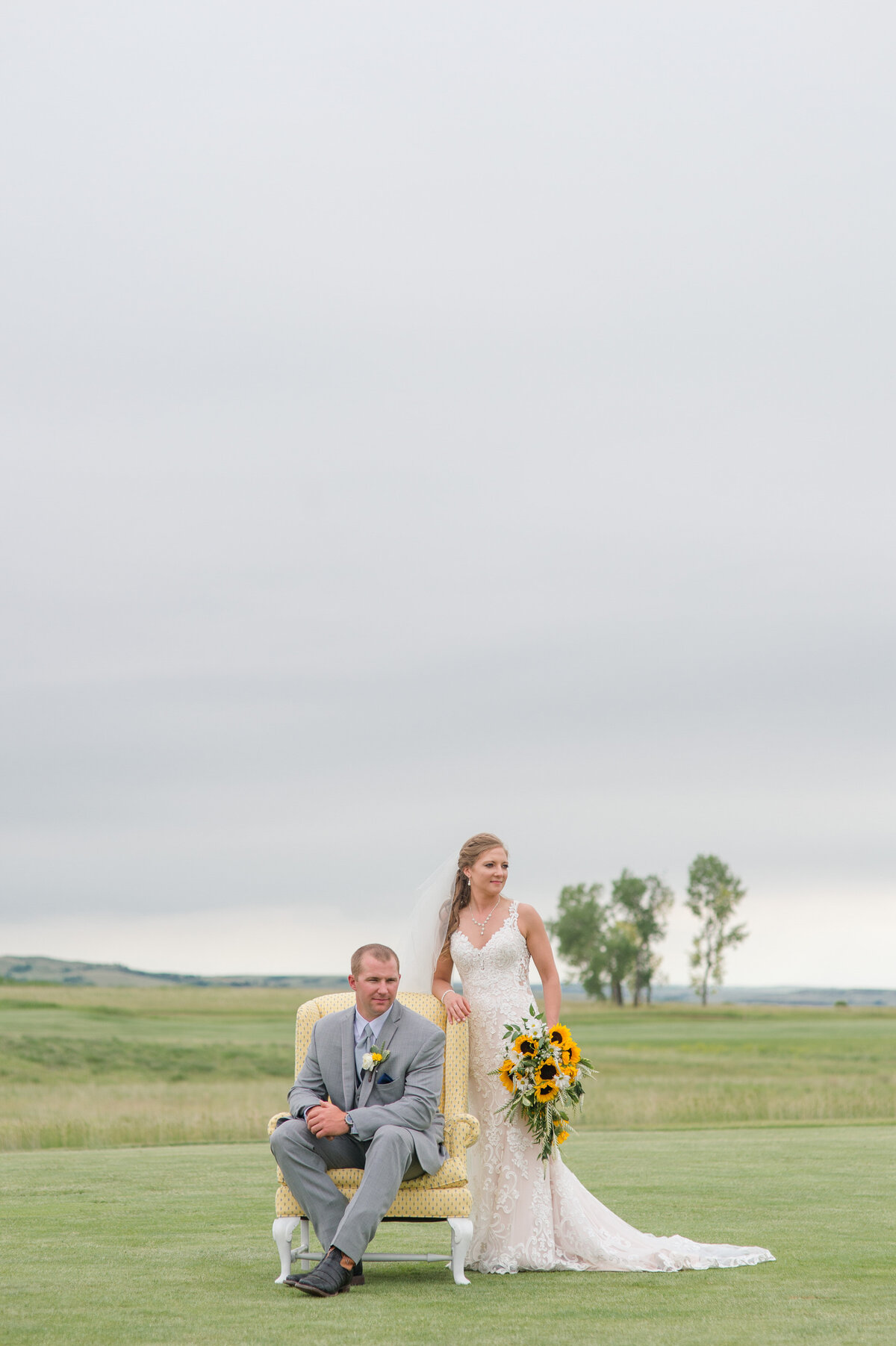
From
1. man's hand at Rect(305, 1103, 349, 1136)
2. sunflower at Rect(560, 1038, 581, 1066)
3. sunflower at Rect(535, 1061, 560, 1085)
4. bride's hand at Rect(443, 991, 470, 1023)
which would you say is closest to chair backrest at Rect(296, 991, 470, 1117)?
bride's hand at Rect(443, 991, 470, 1023)

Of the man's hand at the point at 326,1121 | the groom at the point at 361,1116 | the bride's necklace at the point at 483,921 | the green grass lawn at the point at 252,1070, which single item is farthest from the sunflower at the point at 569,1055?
the green grass lawn at the point at 252,1070

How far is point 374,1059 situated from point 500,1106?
1179 mm

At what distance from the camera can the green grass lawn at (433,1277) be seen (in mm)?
6031

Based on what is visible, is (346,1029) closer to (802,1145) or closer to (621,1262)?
(621,1262)

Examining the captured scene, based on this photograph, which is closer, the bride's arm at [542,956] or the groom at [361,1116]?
the groom at [361,1116]

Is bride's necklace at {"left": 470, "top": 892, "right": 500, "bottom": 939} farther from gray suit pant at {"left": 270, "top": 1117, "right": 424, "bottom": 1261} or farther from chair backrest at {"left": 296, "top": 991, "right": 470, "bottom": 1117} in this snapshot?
gray suit pant at {"left": 270, "top": 1117, "right": 424, "bottom": 1261}

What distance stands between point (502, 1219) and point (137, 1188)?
474 cm

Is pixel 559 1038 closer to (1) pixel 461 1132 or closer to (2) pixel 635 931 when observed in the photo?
(1) pixel 461 1132

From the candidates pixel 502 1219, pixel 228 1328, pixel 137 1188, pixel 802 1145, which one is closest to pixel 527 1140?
pixel 502 1219

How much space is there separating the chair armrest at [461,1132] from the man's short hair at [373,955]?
0.90m

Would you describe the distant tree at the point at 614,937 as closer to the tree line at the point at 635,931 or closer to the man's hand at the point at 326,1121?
the tree line at the point at 635,931

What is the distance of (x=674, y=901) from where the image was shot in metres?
122

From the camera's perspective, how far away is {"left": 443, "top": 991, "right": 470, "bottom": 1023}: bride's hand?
324 inches

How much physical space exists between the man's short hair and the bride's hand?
673 millimetres
